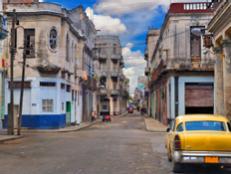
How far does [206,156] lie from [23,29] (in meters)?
30.2

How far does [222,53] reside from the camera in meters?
26.2

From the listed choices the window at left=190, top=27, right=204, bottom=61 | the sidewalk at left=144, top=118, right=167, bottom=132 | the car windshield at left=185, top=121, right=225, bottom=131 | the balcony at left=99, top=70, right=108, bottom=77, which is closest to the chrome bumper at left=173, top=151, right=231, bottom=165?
the car windshield at left=185, top=121, right=225, bottom=131

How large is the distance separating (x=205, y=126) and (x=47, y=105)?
27610 millimetres

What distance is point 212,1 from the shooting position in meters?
25.8

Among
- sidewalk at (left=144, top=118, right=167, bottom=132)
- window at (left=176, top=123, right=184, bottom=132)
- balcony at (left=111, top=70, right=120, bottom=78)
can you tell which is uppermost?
balcony at (left=111, top=70, right=120, bottom=78)

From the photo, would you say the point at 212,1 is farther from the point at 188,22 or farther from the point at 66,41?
the point at 66,41

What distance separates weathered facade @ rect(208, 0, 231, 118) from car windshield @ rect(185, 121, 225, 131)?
847 centimetres

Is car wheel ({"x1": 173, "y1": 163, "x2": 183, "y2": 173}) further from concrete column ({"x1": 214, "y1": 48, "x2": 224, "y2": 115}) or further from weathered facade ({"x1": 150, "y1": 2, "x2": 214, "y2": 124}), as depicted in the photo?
weathered facade ({"x1": 150, "y1": 2, "x2": 214, "y2": 124})

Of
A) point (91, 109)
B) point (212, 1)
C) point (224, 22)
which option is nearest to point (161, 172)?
point (224, 22)

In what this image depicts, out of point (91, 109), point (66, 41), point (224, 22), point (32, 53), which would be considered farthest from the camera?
point (91, 109)

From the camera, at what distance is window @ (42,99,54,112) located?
40.2m

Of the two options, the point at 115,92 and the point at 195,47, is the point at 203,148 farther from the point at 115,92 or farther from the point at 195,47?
the point at 115,92

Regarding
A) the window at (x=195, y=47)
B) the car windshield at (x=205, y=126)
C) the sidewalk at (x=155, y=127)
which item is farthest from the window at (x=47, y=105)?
the car windshield at (x=205, y=126)

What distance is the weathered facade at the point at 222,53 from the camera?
23.3 metres
